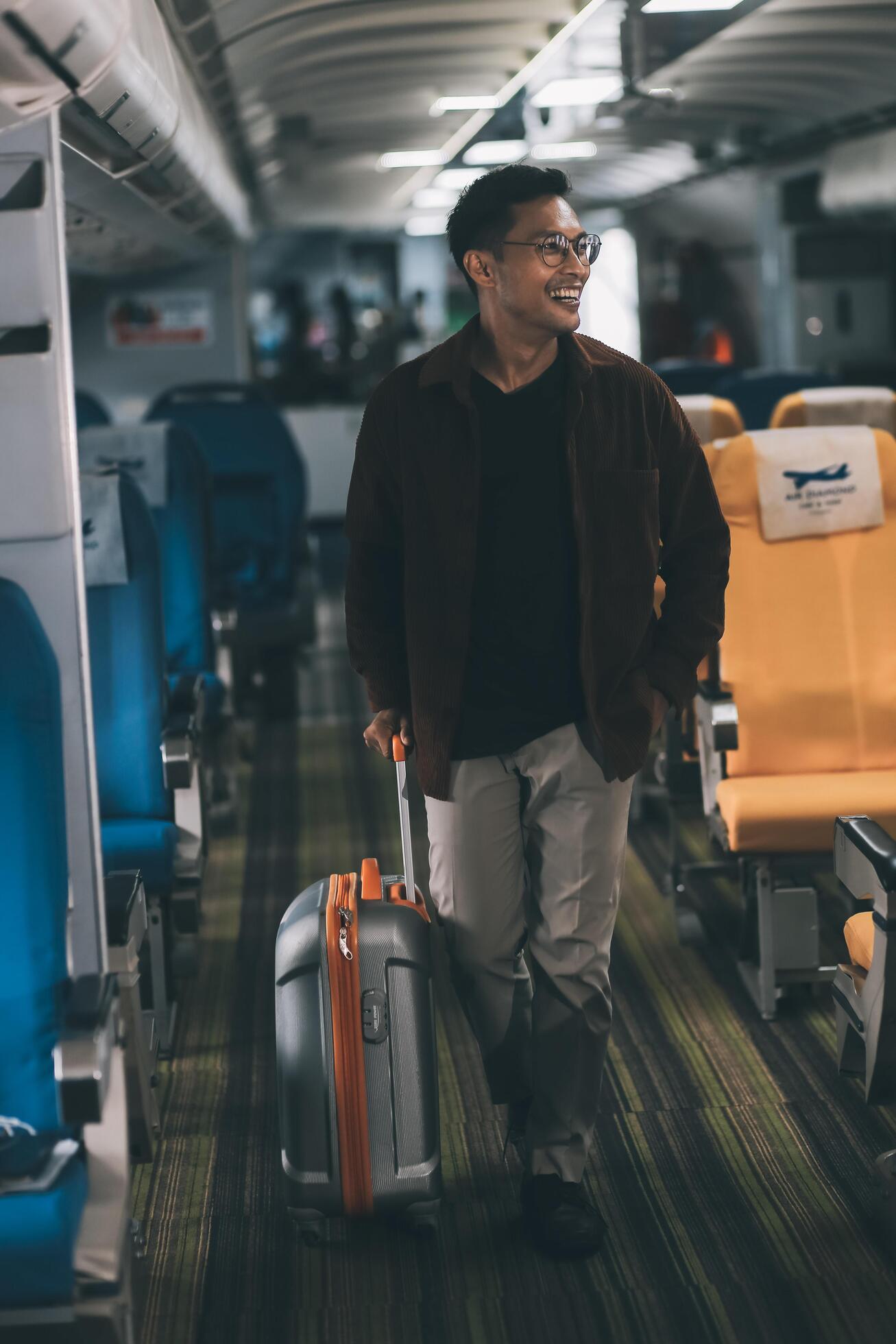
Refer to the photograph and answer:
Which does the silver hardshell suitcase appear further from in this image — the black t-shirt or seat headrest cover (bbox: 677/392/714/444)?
seat headrest cover (bbox: 677/392/714/444)

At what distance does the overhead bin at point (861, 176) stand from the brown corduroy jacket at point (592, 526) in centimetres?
609

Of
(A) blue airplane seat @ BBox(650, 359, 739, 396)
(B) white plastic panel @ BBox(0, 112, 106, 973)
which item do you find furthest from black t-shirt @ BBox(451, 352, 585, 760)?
(A) blue airplane seat @ BBox(650, 359, 739, 396)

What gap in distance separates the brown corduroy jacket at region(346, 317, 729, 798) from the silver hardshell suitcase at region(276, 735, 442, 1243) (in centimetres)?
29

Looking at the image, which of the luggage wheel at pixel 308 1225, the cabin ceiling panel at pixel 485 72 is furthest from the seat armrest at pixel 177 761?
the cabin ceiling panel at pixel 485 72

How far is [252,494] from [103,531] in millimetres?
3171

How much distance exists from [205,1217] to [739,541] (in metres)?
2.03

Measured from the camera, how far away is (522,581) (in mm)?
2453

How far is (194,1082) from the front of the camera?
11.2ft

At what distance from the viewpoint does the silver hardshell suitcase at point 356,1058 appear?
Result: 2.55 metres

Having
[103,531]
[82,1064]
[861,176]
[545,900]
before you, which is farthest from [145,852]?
[861,176]

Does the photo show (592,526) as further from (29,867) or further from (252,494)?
(252,494)

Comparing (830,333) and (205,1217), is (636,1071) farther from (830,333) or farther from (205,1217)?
(830,333)

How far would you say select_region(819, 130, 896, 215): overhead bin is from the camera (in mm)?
7922

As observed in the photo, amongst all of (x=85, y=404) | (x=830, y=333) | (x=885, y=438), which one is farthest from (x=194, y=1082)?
(x=830, y=333)
